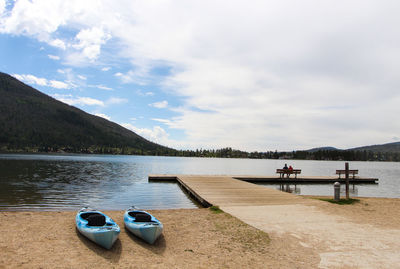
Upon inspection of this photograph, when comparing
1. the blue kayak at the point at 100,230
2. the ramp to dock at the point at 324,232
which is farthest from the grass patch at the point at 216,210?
the blue kayak at the point at 100,230

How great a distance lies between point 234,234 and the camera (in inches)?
365

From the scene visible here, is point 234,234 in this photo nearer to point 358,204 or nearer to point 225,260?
point 225,260

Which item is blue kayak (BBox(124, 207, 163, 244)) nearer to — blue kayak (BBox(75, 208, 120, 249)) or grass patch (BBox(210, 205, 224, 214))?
blue kayak (BBox(75, 208, 120, 249))

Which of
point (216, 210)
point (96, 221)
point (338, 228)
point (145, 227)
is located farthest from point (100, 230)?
point (338, 228)

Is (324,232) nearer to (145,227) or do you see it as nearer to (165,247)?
(165,247)

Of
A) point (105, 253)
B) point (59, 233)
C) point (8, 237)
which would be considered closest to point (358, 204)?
point (105, 253)

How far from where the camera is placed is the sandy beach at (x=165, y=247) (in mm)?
6949

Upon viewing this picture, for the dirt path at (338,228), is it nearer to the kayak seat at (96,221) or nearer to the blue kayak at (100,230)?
the blue kayak at (100,230)

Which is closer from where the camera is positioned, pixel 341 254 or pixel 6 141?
pixel 341 254

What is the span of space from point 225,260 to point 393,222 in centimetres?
874

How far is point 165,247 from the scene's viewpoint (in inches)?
326

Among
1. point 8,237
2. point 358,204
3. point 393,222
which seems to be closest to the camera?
point 8,237

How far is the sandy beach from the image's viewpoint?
6949 mm

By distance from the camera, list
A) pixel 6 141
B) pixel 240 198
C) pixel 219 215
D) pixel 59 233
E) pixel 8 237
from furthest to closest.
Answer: pixel 6 141, pixel 240 198, pixel 219 215, pixel 59 233, pixel 8 237
